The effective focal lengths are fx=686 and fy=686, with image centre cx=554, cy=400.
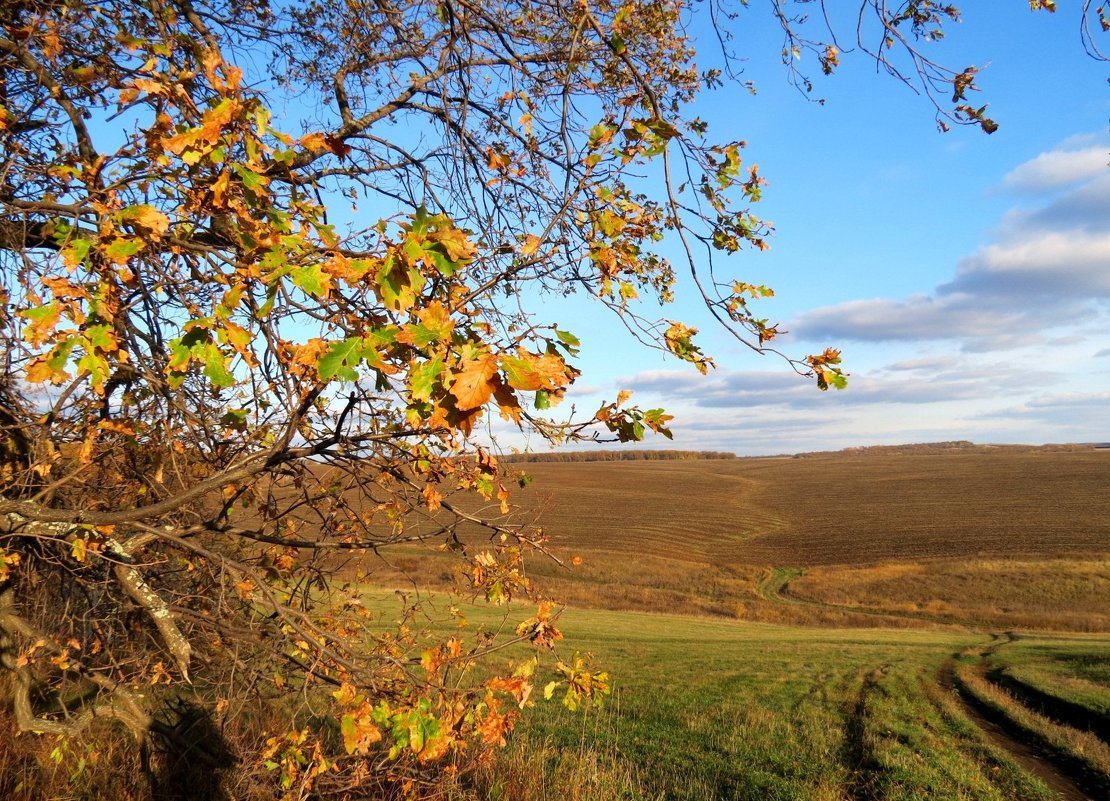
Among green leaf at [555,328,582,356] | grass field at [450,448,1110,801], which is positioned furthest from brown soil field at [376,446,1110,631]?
green leaf at [555,328,582,356]

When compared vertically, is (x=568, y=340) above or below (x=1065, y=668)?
above

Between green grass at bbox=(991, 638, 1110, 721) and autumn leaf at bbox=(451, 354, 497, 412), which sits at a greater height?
autumn leaf at bbox=(451, 354, 497, 412)

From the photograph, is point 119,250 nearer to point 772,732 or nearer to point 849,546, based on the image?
point 772,732

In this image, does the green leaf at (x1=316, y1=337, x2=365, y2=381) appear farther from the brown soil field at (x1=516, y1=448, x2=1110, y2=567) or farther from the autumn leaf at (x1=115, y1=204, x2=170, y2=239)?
the brown soil field at (x1=516, y1=448, x2=1110, y2=567)

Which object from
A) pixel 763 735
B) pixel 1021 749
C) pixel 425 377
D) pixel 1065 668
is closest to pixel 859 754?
pixel 763 735

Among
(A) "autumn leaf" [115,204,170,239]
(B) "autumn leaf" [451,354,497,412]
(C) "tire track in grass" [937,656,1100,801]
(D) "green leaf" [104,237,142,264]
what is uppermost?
(A) "autumn leaf" [115,204,170,239]

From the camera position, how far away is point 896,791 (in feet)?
28.2

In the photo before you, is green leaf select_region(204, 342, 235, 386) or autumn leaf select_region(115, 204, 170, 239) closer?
green leaf select_region(204, 342, 235, 386)

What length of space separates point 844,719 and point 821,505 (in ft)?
220

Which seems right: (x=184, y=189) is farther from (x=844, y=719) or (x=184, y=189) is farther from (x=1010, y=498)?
(x=1010, y=498)

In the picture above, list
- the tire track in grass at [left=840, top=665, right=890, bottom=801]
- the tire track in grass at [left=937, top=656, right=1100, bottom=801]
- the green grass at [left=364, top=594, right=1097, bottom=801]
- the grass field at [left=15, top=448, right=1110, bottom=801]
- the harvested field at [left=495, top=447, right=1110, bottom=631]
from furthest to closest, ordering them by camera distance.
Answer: the harvested field at [left=495, top=447, right=1110, bottom=631], the tire track in grass at [left=937, top=656, right=1100, bottom=801], the grass field at [left=15, top=448, right=1110, bottom=801], the tire track in grass at [left=840, top=665, right=890, bottom=801], the green grass at [left=364, top=594, right=1097, bottom=801]

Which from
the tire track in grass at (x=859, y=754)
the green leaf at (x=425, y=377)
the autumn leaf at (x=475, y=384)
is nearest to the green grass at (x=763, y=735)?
the tire track in grass at (x=859, y=754)

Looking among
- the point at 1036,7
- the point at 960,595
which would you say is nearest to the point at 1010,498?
the point at 960,595

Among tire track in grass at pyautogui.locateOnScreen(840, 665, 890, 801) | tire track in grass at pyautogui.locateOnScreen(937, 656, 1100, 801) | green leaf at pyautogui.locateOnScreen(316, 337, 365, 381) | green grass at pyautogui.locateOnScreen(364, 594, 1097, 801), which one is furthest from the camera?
tire track in grass at pyautogui.locateOnScreen(937, 656, 1100, 801)
